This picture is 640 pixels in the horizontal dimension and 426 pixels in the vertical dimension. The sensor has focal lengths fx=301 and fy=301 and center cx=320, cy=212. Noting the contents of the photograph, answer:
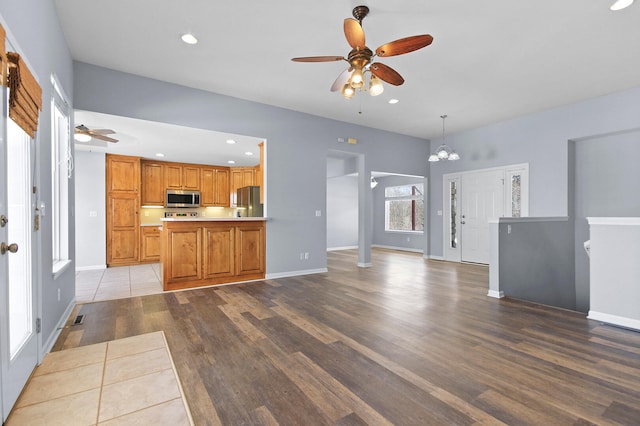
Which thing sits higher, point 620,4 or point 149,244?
point 620,4

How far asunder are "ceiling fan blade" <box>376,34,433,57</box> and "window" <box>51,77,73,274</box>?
329 centimetres

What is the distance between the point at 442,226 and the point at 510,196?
1.71m

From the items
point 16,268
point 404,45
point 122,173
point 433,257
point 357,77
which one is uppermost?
point 404,45

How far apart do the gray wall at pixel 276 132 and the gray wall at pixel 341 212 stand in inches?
131

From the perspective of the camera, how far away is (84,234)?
620 centimetres

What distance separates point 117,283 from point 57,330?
2.24 meters

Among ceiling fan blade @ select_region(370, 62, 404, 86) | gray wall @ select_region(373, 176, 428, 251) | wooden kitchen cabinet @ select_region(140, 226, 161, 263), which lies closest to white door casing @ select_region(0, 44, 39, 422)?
ceiling fan blade @ select_region(370, 62, 404, 86)

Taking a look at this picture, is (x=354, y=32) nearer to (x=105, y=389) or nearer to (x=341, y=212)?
(x=105, y=389)

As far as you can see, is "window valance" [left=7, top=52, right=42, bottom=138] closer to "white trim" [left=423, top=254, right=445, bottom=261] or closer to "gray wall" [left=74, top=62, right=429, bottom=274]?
"gray wall" [left=74, top=62, right=429, bottom=274]

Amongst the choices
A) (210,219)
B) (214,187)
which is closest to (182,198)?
(214,187)

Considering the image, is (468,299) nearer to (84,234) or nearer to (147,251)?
(147,251)

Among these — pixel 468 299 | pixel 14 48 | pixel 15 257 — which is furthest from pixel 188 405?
pixel 468 299

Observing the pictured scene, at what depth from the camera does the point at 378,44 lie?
3477 mm

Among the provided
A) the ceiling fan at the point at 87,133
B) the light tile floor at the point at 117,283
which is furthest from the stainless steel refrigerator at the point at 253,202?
the ceiling fan at the point at 87,133
